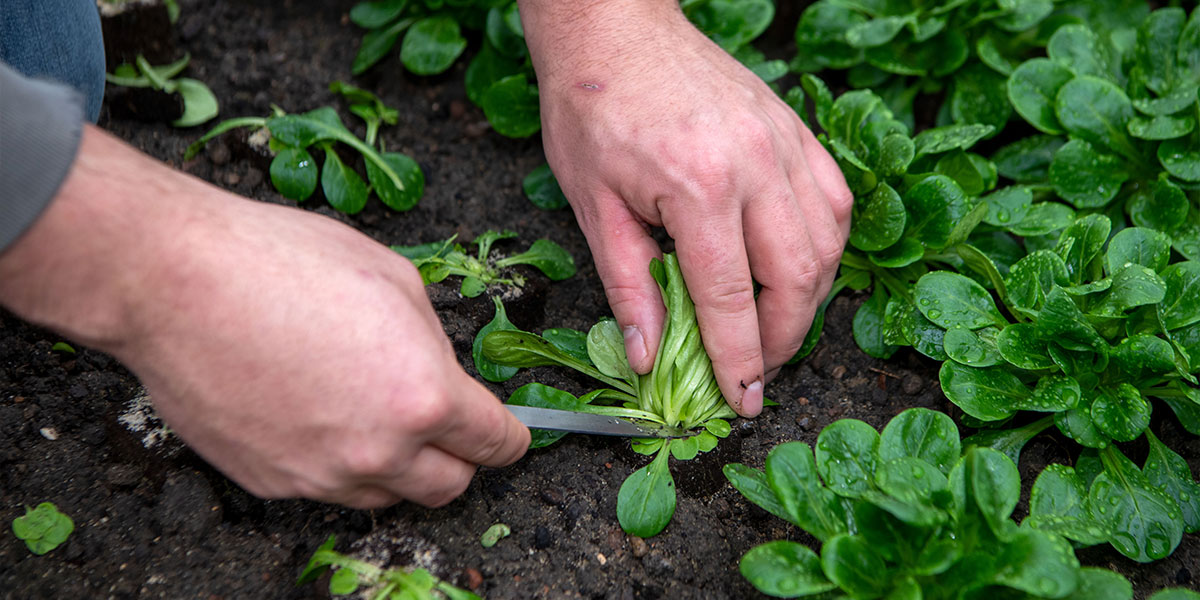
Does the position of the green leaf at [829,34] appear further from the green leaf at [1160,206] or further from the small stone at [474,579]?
the small stone at [474,579]

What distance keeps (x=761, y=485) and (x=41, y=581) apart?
1.30 metres

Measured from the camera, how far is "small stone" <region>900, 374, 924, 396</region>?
76.5 inches

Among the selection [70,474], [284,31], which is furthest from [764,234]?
[284,31]

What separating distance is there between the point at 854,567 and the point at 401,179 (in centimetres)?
151

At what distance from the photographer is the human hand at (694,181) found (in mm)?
1614

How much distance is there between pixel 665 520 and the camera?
1617 mm

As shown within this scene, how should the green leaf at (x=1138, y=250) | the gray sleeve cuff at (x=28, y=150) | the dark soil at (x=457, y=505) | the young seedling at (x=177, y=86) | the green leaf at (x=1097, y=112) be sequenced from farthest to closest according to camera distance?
the young seedling at (x=177, y=86) < the green leaf at (x=1097, y=112) < the green leaf at (x=1138, y=250) < the dark soil at (x=457, y=505) < the gray sleeve cuff at (x=28, y=150)

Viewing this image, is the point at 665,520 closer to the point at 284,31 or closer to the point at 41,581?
the point at 41,581

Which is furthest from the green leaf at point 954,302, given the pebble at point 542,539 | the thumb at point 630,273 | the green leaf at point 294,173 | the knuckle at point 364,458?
the green leaf at point 294,173

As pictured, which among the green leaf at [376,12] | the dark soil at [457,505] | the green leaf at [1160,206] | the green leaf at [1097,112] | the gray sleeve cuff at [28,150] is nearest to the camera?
the gray sleeve cuff at [28,150]

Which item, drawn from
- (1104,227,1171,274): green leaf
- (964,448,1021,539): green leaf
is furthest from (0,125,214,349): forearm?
(1104,227,1171,274): green leaf

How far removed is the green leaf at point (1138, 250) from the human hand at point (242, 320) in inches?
55.8

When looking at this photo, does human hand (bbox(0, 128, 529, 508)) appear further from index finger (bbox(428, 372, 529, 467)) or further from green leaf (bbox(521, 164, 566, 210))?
green leaf (bbox(521, 164, 566, 210))

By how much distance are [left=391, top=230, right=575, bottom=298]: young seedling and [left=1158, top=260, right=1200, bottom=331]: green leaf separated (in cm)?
129
